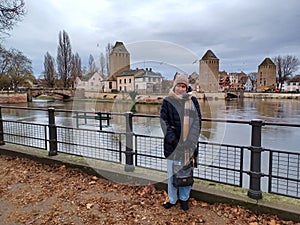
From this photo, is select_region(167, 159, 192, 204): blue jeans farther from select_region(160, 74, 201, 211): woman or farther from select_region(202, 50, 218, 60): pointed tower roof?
select_region(202, 50, 218, 60): pointed tower roof

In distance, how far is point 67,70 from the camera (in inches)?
2077

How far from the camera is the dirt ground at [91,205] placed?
2.32 meters

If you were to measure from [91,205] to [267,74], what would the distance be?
3364 inches

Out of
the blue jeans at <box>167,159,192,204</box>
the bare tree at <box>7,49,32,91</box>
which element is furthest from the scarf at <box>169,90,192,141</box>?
the bare tree at <box>7,49,32,91</box>

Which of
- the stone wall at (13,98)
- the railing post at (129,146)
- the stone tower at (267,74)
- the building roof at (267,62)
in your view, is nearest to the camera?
the railing post at (129,146)

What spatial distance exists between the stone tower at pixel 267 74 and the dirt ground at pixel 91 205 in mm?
80854

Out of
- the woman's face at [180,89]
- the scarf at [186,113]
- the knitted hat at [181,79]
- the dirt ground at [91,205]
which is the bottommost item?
the dirt ground at [91,205]

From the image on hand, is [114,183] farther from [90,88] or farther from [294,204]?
[90,88]

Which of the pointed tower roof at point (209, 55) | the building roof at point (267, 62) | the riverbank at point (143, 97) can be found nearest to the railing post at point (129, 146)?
the riverbank at point (143, 97)

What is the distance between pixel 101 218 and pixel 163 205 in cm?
68

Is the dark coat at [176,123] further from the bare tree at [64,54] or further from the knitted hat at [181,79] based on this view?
the bare tree at [64,54]

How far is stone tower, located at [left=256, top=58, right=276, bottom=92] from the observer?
76.4 m

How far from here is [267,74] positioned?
254 feet

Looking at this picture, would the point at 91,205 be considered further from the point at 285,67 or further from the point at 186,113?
the point at 285,67
